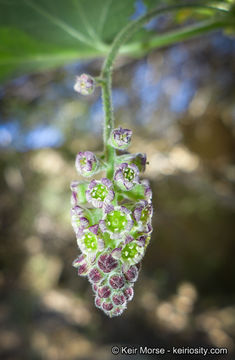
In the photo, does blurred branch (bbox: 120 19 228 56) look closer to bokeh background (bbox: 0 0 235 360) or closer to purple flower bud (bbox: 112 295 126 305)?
Result: purple flower bud (bbox: 112 295 126 305)

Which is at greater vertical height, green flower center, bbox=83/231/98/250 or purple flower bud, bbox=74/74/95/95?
purple flower bud, bbox=74/74/95/95

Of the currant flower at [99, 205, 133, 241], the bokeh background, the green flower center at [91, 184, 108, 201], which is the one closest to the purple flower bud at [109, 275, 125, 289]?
the currant flower at [99, 205, 133, 241]

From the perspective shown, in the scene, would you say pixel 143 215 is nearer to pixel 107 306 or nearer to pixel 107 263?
pixel 107 263

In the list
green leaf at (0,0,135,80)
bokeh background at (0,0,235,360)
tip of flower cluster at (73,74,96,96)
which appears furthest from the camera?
bokeh background at (0,0,235,360)

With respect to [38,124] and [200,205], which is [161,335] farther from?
[38,124]

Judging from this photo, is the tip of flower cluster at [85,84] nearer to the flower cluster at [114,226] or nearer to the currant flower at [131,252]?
the flower cluster at [114,226]

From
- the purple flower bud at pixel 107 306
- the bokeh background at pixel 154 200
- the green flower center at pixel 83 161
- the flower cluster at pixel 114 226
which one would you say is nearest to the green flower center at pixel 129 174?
the flower cluster at pixel 114 226
